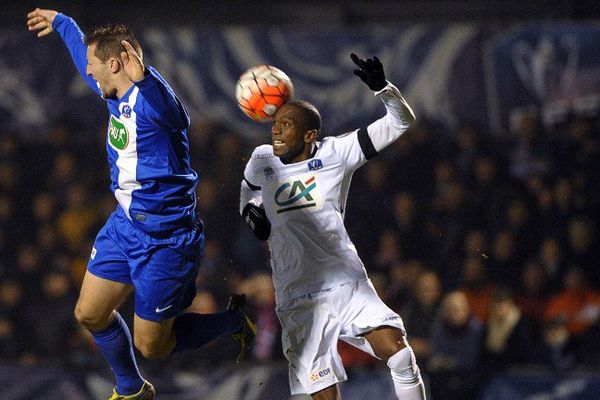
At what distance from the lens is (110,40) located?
488 centimetres

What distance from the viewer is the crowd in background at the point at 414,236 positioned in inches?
316

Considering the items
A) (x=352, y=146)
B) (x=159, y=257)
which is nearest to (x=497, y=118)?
(x=352, y=146)

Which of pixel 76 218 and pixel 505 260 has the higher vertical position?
pixel 76 218

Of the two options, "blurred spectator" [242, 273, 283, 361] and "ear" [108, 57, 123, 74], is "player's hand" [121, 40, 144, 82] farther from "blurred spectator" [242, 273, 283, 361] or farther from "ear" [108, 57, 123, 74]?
"blurred spectator" [242, 273, 283, 361]

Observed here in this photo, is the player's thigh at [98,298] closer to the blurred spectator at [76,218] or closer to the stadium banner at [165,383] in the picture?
the stadium banner at [165,383]

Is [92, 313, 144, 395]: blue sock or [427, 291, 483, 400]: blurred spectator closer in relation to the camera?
[92, 313, 144, 395]: blue sock

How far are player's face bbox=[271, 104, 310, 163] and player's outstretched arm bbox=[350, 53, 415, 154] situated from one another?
35 cm

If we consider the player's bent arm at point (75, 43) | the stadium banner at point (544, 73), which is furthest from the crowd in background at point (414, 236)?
the player's bent arm at point (75, 43)

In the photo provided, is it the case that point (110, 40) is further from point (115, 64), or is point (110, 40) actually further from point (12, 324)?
point (12, 324)

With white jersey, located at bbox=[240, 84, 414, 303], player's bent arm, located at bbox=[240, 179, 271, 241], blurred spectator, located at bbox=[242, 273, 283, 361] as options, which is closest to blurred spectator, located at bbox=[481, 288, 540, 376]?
blurred spectator, located at bbox=[242, 273, 283, 361]

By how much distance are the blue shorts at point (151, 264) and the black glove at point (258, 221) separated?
29cm

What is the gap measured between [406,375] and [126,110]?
184cm

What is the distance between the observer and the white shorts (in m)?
5.26

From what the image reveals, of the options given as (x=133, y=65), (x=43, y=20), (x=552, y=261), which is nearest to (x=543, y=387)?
(x=552, y=261)
